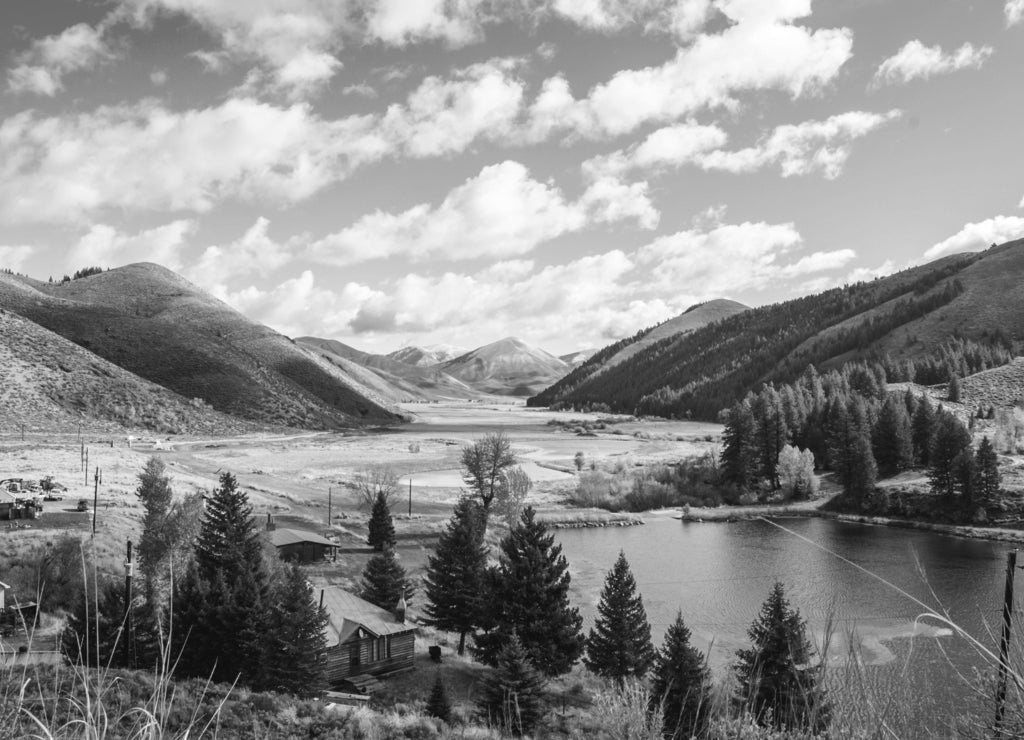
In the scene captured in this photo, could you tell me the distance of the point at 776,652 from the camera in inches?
Result: 933

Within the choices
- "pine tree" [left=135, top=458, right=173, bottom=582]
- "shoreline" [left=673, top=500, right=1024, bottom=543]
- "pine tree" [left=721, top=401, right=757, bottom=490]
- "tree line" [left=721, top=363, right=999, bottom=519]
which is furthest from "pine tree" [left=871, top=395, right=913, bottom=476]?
"pine tree" [left=135, top=458, right=173, bottom=582]

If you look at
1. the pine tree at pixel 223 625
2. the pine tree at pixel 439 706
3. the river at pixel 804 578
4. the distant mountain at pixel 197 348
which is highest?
the distant mountain at pixel 197 348

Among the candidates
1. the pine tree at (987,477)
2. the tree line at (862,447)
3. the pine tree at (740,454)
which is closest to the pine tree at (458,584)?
the tree line at (862,447)

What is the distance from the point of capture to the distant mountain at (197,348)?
139250 mm

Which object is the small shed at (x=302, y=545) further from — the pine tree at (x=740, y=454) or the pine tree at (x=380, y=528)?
the pine tree at (x=740, y=454)

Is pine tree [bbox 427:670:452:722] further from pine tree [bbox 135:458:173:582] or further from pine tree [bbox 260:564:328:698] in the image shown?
pine tree [bbox 135:458:173:582]

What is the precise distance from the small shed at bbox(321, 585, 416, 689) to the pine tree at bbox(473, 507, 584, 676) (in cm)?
339

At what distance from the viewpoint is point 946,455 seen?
228 feet

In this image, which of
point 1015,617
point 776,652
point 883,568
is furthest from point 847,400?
point 1015,617

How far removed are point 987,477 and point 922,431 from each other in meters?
20.5

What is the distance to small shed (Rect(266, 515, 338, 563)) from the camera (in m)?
47.1

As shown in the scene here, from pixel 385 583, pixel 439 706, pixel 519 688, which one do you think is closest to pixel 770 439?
pixel 385 583

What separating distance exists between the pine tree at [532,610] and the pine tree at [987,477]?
51951 mm

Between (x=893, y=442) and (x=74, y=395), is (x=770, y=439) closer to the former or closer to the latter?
(x=893, y=442)
